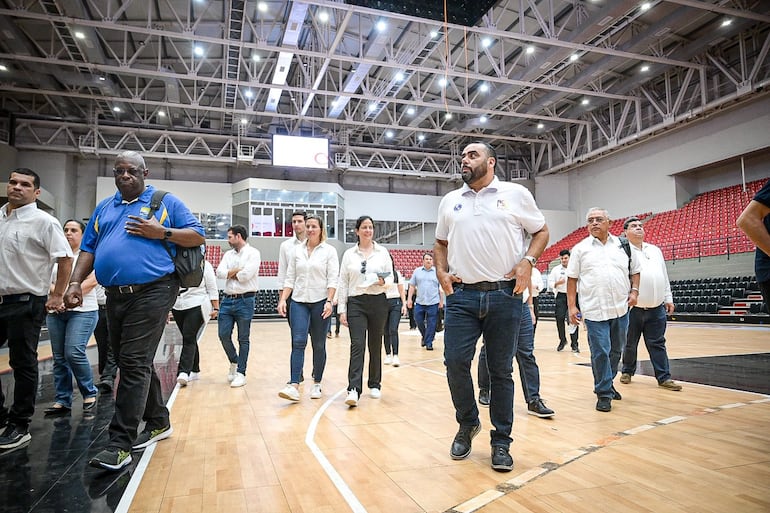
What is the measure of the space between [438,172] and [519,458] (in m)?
22.1

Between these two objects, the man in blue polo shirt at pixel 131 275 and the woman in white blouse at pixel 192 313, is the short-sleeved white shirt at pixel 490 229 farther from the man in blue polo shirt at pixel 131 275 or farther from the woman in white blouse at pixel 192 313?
the woman in white blouse at pixel 192 313

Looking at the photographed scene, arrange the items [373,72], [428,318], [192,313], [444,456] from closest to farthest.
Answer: [444,456] < [192,313] < [428,318] < [373,72]

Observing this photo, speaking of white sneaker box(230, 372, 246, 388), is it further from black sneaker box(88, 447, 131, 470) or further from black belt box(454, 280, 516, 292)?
black belt box(454, 280, 516, 292)

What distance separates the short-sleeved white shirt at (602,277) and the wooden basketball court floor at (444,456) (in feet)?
2.61

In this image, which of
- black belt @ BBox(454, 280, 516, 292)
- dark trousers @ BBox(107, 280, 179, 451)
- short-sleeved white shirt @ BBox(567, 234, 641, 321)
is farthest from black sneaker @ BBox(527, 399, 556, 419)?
dark trousers @ BBox(107, 280, 179, 451)

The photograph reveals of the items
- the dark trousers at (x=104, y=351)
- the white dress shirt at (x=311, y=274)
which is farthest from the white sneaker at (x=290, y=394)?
the dark trousers at (x=104, y=351)

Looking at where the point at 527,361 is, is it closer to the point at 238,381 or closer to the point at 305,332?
the point at 305,332

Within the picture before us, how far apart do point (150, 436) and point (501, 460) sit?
84.0 inches

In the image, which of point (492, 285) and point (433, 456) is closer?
point (492, 285)

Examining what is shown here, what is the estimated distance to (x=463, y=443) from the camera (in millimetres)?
2752

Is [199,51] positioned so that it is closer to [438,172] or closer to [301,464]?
[438,172]

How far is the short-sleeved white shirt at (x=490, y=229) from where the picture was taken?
268 cm

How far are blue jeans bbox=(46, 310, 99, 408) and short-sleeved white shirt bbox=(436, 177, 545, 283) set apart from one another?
313 cm

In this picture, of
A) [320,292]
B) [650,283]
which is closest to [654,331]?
[650,283]
